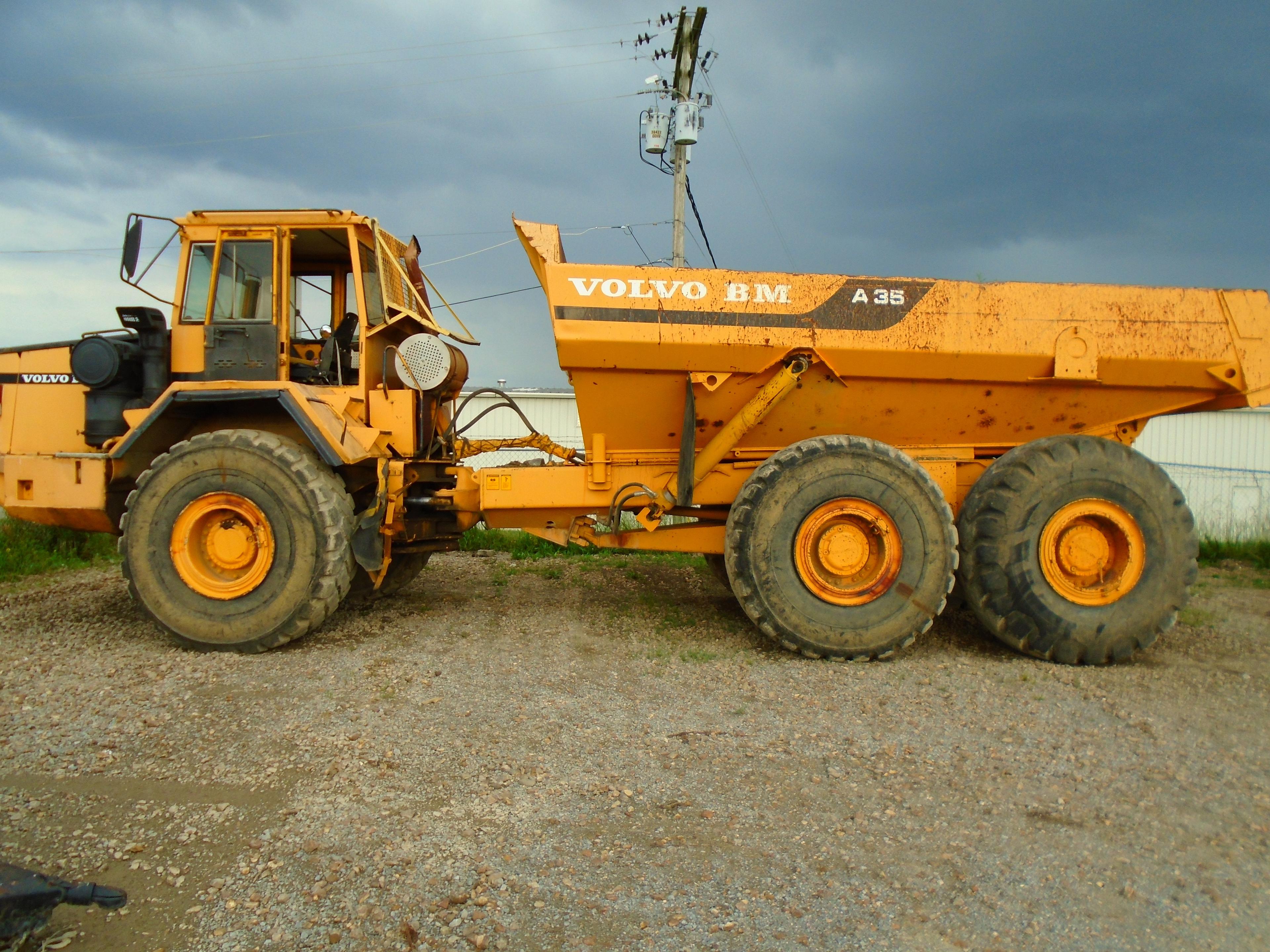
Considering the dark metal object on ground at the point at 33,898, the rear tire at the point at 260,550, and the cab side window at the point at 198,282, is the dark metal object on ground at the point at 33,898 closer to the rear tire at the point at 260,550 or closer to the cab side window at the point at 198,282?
the rear tire at the point at 260,550

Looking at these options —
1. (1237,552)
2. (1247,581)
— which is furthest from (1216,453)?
(1247,581)

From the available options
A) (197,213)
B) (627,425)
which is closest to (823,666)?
(627,425)

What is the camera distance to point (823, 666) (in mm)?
4539

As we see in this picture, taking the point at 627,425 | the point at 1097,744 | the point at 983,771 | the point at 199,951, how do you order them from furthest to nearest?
the point at 627,425 < the point at 1097,744 < the point at 983,771 < the point at 199,951

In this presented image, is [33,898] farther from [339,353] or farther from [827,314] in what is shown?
[827,314]

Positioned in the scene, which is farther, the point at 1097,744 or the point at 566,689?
the point at 566,689

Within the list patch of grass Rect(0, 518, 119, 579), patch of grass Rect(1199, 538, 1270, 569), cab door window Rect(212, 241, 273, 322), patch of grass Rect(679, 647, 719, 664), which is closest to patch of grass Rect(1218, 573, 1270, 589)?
patch of grass Rect(1199, 538, 1270, 569)

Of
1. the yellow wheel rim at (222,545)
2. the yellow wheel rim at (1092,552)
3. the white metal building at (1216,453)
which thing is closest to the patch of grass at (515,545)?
the yellow wheel rim at (222,545)

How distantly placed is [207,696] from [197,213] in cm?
306

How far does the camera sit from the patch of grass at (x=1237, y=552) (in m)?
8.95

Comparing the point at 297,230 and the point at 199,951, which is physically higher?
the point at 297,230

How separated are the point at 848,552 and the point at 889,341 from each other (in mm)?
1298

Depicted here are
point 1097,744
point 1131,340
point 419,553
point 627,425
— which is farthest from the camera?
point 419,553

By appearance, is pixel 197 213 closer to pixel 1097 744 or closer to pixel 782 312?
pixel 782 312
